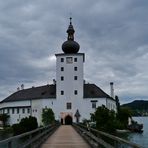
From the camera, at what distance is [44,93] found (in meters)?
105

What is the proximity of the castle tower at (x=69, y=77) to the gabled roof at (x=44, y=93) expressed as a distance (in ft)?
9.69

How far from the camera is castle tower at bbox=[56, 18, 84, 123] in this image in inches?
3890

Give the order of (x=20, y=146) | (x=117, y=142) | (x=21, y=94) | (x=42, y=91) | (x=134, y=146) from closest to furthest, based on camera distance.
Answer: (x=134, y=146) → (x=117, y=142) → (x=20, y=146) → (x=42, y=91) → (x=21, y=94)

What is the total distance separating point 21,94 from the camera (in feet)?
382

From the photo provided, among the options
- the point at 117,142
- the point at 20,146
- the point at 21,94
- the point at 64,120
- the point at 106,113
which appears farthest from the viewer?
the point at 21,94

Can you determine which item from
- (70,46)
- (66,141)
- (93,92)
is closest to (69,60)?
(70,46)

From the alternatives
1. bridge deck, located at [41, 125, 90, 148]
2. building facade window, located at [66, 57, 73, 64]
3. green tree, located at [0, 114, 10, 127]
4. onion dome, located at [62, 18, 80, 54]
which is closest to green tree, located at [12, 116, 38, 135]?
bridge deck, located at [41, 125, 90, 148]

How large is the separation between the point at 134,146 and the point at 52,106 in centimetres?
9048

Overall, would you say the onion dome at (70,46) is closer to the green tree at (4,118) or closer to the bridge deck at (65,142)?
the green tree at (4,118)

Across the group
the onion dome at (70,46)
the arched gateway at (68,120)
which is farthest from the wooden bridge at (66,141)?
the onion dome at (70,46)

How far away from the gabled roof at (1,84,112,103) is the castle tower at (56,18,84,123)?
2953 millimetres

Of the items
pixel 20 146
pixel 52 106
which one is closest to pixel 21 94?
pixel 52 106

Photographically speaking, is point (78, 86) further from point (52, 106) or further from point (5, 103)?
point (5, 103)

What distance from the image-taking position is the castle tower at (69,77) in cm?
9881
